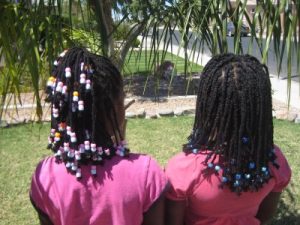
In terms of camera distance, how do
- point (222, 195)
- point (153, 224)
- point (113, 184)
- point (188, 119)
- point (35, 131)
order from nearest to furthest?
1. point (113, 184)
2. point (153, 224)
3. point (222, 195)
4. point (35, 131)
5. point (188, 119)

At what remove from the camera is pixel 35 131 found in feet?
19.0

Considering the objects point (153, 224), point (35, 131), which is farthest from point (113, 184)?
point (35, 131)

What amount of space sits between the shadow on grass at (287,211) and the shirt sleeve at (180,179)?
1864 millimetres

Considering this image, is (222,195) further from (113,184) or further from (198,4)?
(198,4)

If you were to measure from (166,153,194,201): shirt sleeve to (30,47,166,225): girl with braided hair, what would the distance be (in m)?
0.12

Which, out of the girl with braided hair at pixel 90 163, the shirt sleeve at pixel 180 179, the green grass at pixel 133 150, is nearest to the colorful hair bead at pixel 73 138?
the girl with braided hair at pixel 90 163

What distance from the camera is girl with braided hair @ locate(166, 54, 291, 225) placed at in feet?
4.91

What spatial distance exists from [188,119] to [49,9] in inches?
178

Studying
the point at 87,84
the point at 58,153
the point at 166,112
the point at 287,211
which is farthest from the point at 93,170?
the point at 166,112

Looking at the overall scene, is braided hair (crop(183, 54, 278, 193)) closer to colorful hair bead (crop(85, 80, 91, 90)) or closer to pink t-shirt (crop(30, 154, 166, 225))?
pink t-shirt (crop(30, 154, 166, 225))

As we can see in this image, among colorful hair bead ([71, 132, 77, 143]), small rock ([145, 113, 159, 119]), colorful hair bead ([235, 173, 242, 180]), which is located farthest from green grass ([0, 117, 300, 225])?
colorful hair bead ([235, 173, 242, 180])

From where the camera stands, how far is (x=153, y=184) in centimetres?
140

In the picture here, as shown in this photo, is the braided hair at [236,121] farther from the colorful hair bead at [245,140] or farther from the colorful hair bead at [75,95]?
the colorful hair bead at [75,95]

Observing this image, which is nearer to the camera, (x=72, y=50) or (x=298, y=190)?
(x=72, y=50)
